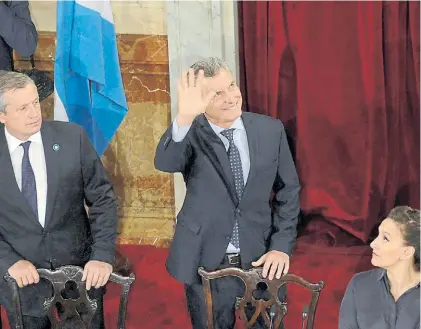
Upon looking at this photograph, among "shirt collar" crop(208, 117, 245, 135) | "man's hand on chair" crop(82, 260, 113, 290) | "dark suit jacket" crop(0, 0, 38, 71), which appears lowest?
"man's hand on chair" crop(82, 260, 113, 290)

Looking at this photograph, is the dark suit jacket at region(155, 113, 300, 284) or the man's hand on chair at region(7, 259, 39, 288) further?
the dark suit jacket at region(155, 113, 300, 284)

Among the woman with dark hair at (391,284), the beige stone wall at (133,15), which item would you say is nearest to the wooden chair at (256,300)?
the woman with dark hair at (391,284)

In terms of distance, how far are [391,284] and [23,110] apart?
4.93 feet

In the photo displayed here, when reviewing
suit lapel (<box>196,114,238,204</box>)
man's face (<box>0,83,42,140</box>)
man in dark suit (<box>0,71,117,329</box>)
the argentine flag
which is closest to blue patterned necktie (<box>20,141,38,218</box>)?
man in dark suit (<box>0,71,117,329</box>)

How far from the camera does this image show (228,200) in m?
3.22

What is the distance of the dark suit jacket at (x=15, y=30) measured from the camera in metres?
4.00

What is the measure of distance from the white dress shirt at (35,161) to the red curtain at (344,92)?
6.41 feet

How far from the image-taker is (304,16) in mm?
4773

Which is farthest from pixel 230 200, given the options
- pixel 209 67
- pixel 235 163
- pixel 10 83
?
pixel 10 83

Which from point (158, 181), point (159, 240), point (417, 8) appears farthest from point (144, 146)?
point (417, 8)

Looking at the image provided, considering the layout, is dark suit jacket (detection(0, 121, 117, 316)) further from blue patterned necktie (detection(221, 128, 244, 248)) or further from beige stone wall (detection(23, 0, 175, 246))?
beige stone wall (detection(23, 0, 175, 246))

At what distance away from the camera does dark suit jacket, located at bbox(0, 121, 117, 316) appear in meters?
3.22

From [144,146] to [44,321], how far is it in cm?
195

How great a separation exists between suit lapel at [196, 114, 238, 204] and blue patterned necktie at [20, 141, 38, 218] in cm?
67
